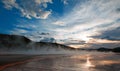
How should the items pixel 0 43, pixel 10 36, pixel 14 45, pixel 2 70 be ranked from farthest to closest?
pixel 10 36
pixel 14 45
pixel 0 43
pixel 2 70

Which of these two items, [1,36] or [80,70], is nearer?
[80,70]

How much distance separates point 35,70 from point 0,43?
12121cm

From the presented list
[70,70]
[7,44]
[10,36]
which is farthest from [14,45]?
[70,70]

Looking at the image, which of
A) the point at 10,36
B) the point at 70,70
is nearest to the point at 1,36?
the point at 10,36

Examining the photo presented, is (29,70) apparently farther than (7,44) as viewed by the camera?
No

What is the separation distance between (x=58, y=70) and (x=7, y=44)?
12728cm

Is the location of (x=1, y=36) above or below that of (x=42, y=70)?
above

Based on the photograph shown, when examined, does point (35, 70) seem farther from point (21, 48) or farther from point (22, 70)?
point (21, 48)

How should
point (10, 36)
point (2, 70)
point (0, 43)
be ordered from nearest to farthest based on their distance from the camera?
point (2, 70), point (0, 43), point (10, 36)

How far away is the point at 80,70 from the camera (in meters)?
14.1

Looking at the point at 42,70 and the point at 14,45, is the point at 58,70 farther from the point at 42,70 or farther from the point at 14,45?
the point at 14,45

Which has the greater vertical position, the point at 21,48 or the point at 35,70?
the point at 21,48

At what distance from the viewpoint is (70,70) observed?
1401cm

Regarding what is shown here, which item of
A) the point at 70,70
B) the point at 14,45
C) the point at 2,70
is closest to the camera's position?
the point at 2,70
